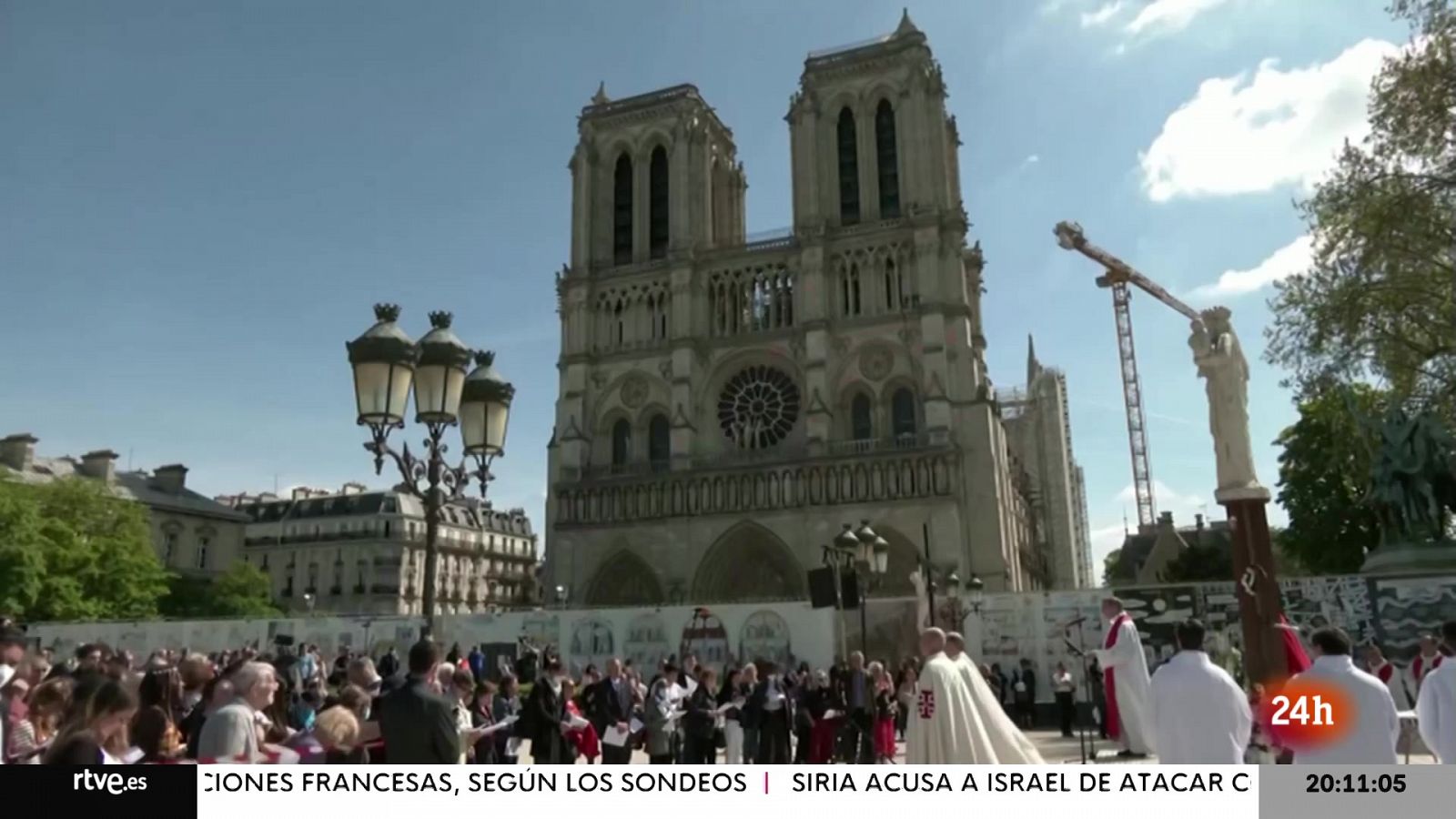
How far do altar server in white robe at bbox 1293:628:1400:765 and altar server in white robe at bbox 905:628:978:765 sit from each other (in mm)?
2346

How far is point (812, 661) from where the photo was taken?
2236cm

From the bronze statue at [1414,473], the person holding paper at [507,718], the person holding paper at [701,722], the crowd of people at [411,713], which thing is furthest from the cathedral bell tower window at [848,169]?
the person holding paper at [507,718]

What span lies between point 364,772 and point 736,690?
28.0 feet

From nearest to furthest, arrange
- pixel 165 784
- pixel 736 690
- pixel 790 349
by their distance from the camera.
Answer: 1. pixel 165 784
2. pixel 736 690
3. pixel 790 349

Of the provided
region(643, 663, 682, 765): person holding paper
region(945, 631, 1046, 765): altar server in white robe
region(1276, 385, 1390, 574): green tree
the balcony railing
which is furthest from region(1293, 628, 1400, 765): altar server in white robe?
the balcony railing

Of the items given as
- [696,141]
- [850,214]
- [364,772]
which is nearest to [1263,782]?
[364,772]

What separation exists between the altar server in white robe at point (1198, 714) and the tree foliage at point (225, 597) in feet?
146

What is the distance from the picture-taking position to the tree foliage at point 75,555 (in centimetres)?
A: 3422

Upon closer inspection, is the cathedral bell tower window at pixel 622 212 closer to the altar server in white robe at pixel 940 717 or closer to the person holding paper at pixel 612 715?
the person holding paper at pixel 612 715

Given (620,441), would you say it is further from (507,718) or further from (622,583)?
(507,718)

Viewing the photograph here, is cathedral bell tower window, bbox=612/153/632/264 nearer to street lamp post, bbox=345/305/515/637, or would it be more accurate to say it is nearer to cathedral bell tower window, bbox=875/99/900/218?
cathedral bell tower window, bbox=875/99/900/218

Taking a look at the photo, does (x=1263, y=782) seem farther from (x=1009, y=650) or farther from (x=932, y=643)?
(x=1009, y=650)

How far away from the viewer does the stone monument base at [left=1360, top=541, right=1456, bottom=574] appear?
17672 mm

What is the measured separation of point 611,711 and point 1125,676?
5324mm
